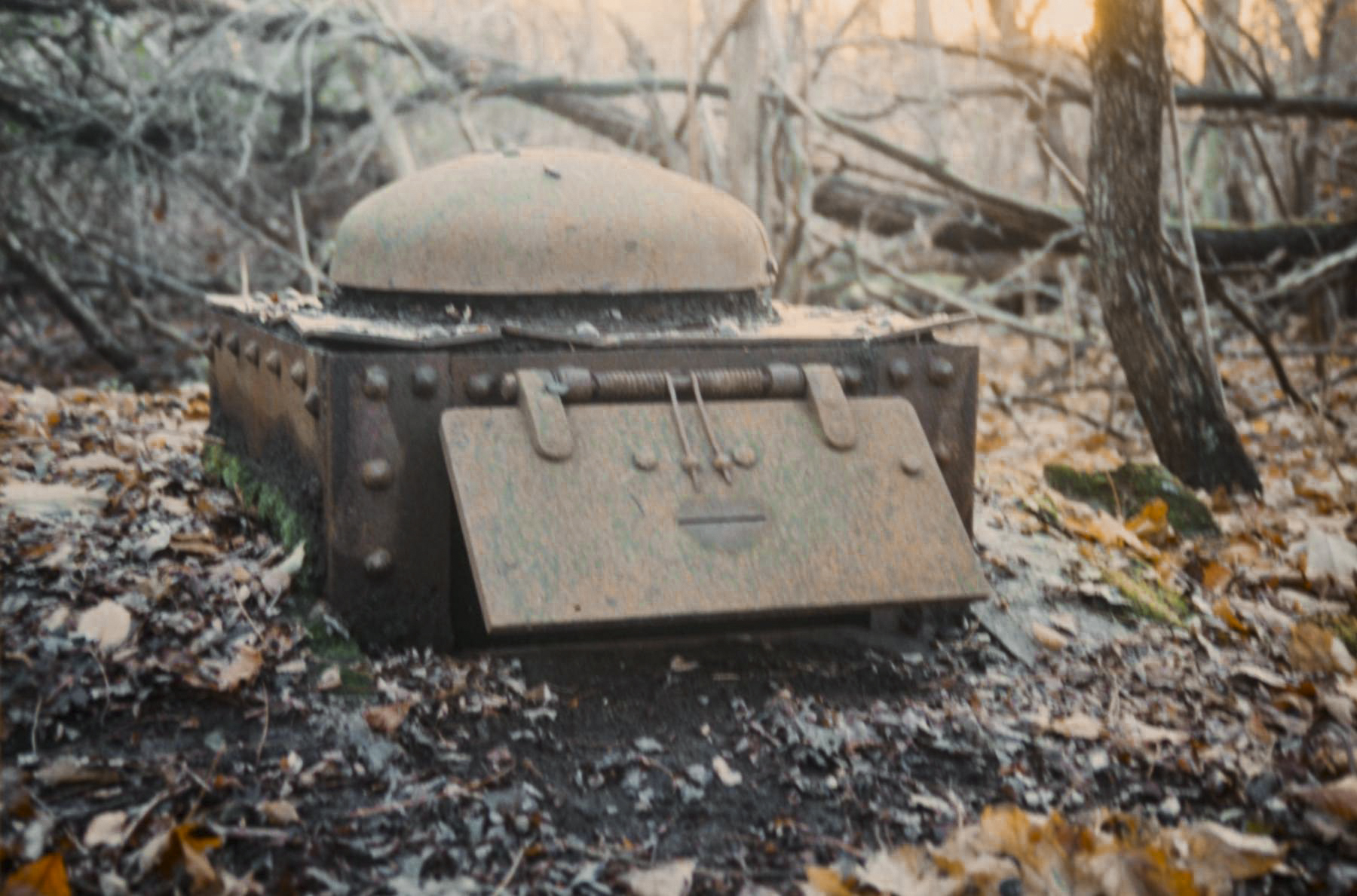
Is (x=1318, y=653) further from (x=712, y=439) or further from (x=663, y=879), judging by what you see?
(x=663, y=879)

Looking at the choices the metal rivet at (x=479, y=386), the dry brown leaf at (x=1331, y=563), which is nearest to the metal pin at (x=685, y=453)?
the metal rivet at (x=479, y=386)

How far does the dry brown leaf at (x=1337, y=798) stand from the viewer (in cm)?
250

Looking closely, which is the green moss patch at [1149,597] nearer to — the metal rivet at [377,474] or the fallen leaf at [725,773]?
the fallen leaf at [725,773]

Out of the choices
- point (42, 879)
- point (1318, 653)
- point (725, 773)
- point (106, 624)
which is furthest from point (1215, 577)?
point (42, 879)

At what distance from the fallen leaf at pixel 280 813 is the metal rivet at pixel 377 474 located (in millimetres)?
915

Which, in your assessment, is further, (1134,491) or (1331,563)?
(1134,491)

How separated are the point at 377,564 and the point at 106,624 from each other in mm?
635

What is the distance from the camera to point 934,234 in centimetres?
881

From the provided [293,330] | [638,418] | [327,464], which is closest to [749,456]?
[638,418]

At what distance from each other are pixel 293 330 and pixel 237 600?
30.2 inches

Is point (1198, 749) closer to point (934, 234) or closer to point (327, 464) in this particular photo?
point (327, 464)

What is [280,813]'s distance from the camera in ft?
7.88

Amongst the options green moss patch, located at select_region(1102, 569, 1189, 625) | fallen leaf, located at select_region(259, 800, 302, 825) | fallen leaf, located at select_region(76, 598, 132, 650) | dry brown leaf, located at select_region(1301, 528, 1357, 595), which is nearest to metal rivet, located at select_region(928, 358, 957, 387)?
green moss patch, located at select_region(1102, 569, 1189, 625)

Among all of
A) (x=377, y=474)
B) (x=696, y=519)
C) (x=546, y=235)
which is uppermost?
(x=546, y=235)
